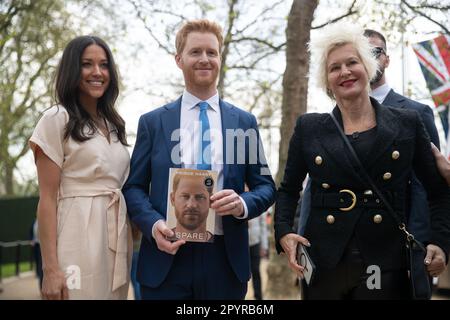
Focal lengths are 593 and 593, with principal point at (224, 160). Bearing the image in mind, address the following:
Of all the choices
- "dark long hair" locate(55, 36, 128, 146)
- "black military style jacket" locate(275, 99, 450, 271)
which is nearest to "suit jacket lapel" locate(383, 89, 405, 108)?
"black military style jacket" locate(275, 99, 450, 271)

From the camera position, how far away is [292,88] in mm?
8961

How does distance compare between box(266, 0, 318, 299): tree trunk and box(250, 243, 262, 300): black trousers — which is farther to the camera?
box(250, 243, 262, 300): black trousers

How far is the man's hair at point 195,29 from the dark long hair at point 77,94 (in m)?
0.56

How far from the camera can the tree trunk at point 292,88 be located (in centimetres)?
854

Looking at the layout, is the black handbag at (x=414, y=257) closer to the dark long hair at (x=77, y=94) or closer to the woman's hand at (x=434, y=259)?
the woman's hand at (x=434, y=259)

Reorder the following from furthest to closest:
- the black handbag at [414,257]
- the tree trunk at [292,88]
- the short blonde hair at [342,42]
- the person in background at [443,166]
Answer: the tree trunk at [292,88]
the short blonde hair at [342,42]
the person in background at [443,166]
the black handbag at [414,257]

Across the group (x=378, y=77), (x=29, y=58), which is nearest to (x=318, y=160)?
(x=378, y=77)

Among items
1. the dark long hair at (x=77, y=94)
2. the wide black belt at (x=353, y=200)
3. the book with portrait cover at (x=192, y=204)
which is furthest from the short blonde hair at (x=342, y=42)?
the dark long hair at (x=77, y=94)

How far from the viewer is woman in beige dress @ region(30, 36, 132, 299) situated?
141 inches

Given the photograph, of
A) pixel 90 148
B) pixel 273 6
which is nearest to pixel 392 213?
pixel 90 148

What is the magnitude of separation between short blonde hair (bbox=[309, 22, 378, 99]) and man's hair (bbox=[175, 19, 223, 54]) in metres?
→ 0.62

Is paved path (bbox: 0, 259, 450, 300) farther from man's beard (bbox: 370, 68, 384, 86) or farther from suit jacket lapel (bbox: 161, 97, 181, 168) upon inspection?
suit jacket lapel (bbox: 161, 97, 181, 168)

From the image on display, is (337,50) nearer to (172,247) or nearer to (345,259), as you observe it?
(345,259)
